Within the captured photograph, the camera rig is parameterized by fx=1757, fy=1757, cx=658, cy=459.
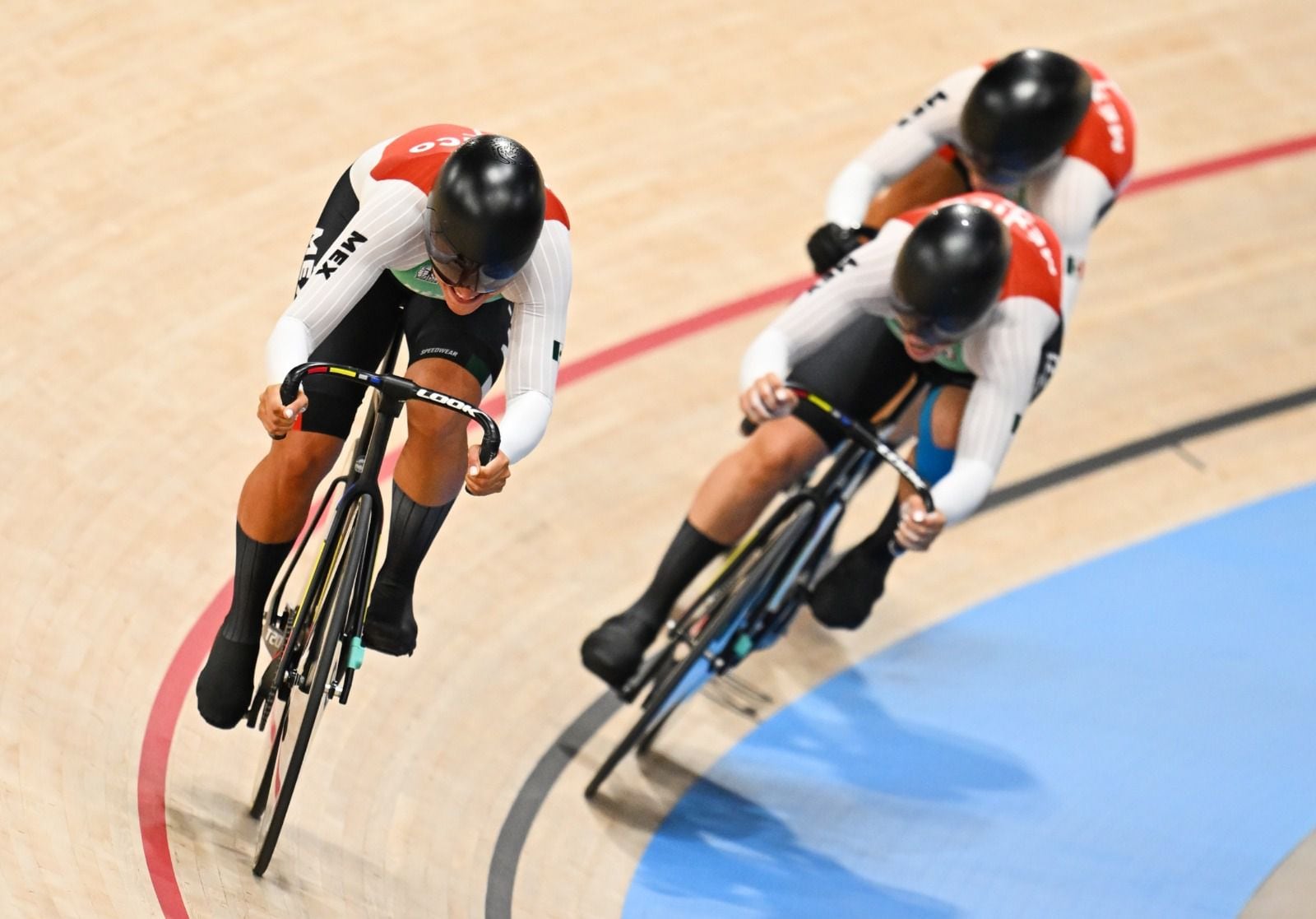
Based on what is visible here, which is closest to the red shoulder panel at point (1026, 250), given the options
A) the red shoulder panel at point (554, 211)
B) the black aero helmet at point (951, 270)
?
the black aero helmet at point (951, 270)

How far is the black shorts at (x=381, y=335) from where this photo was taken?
126 inches

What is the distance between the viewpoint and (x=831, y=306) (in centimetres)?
380

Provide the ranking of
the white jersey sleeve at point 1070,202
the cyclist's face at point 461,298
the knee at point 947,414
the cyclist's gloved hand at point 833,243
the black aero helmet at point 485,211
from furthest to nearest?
the white jersey sleeve at point 1070,202 → the cyclist's gloved hand at point 833,243 → the knee at point 947,414 → the cyclist's face at point 461,298 → the black aero helmet at point 485,211

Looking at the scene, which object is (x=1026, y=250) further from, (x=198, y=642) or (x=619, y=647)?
(x=198, y=642)

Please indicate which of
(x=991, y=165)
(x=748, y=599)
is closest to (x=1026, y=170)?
(x=991, y=165)

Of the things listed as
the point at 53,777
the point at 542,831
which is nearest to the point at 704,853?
the point at 542,831

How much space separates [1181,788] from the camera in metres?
4.46

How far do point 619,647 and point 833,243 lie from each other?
107cm

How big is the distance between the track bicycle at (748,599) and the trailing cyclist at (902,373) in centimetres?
6

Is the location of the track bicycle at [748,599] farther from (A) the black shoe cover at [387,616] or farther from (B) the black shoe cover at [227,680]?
(B) the black shoe cover at [227,680]

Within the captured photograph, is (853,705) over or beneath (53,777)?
beneath

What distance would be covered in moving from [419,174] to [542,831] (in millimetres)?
1596

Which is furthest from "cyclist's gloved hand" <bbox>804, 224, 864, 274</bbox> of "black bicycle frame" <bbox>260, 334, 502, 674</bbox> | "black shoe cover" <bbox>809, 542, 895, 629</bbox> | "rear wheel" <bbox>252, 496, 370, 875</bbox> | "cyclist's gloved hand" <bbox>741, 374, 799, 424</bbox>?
"rear wheel" <bbox>252, 496, 370, 875</bbox>

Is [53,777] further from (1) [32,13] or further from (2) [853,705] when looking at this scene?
(1) [32,13]
